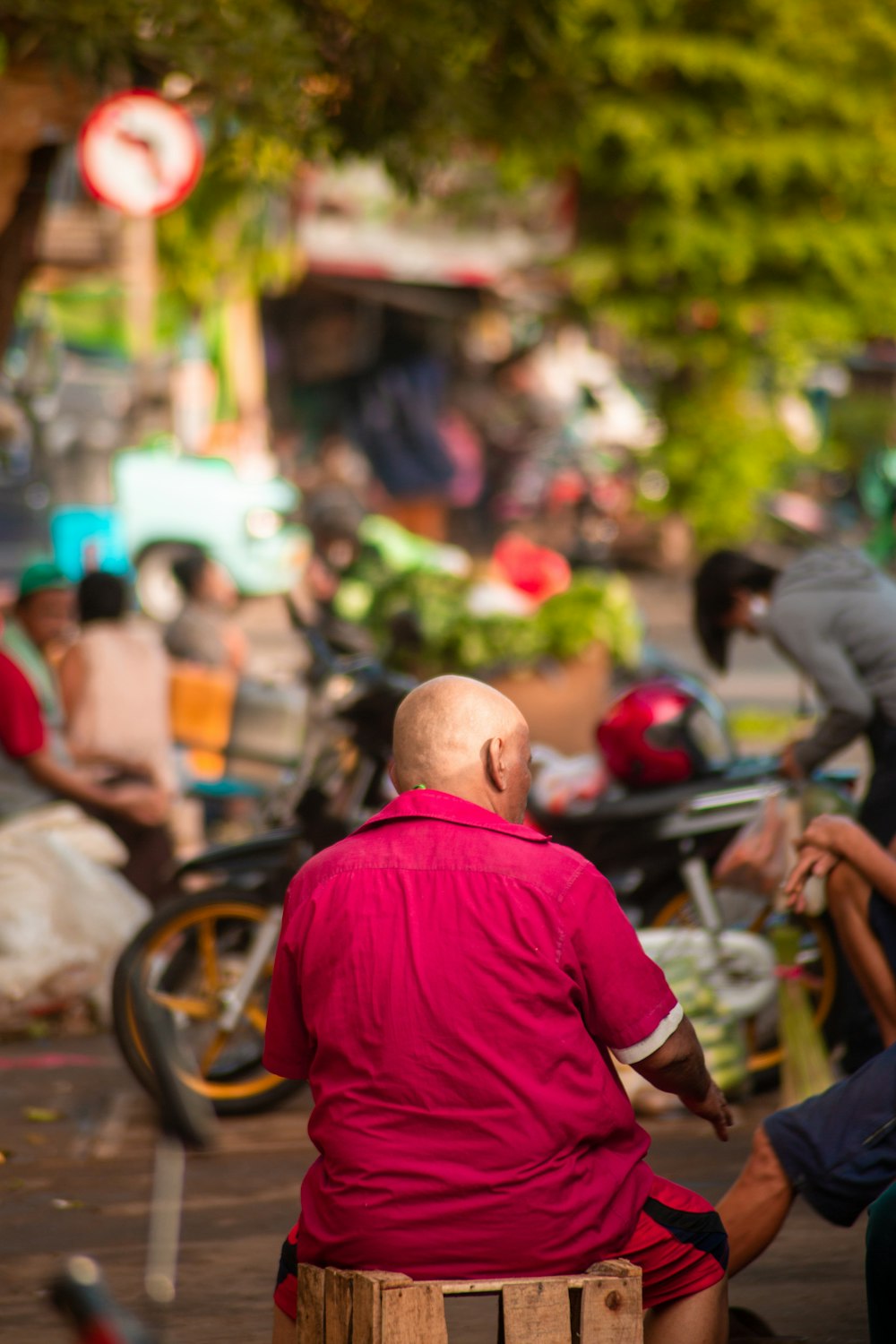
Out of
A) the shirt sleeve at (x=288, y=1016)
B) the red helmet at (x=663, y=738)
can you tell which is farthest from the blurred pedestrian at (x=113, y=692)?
the shirt sleeve at (x=288, y=1016)

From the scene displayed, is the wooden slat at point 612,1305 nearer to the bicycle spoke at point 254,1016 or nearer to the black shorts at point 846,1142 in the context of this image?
the black shorts at point 846,1142

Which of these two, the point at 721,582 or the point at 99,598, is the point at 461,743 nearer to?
the point at 721,582

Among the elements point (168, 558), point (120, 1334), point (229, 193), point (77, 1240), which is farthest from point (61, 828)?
point (168, 558)

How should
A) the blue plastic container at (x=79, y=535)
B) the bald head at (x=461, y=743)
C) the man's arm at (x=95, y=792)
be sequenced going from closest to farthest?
the bald head at (x=461, y=743)
the man's arm at (x=95, y=792)
the blue plastic container at (x=79, y=535)

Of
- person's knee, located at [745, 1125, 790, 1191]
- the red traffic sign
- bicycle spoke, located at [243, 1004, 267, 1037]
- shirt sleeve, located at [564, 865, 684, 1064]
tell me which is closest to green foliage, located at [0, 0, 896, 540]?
the red traffic sign

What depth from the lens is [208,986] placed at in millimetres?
6328

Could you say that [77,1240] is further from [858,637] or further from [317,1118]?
[858,637]

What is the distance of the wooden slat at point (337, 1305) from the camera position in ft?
9.55

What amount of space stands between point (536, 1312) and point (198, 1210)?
2.53 meters

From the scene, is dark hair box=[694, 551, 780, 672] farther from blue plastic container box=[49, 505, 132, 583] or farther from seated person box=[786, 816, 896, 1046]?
blue plastic container box=[49, 505, 132, 583]

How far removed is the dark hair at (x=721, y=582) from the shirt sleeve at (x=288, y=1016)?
3.71 m

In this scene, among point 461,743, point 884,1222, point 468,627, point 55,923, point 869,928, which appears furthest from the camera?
point 468,627

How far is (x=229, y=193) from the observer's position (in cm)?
1455

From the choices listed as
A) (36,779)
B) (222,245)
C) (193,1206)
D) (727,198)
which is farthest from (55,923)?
(222,245)
